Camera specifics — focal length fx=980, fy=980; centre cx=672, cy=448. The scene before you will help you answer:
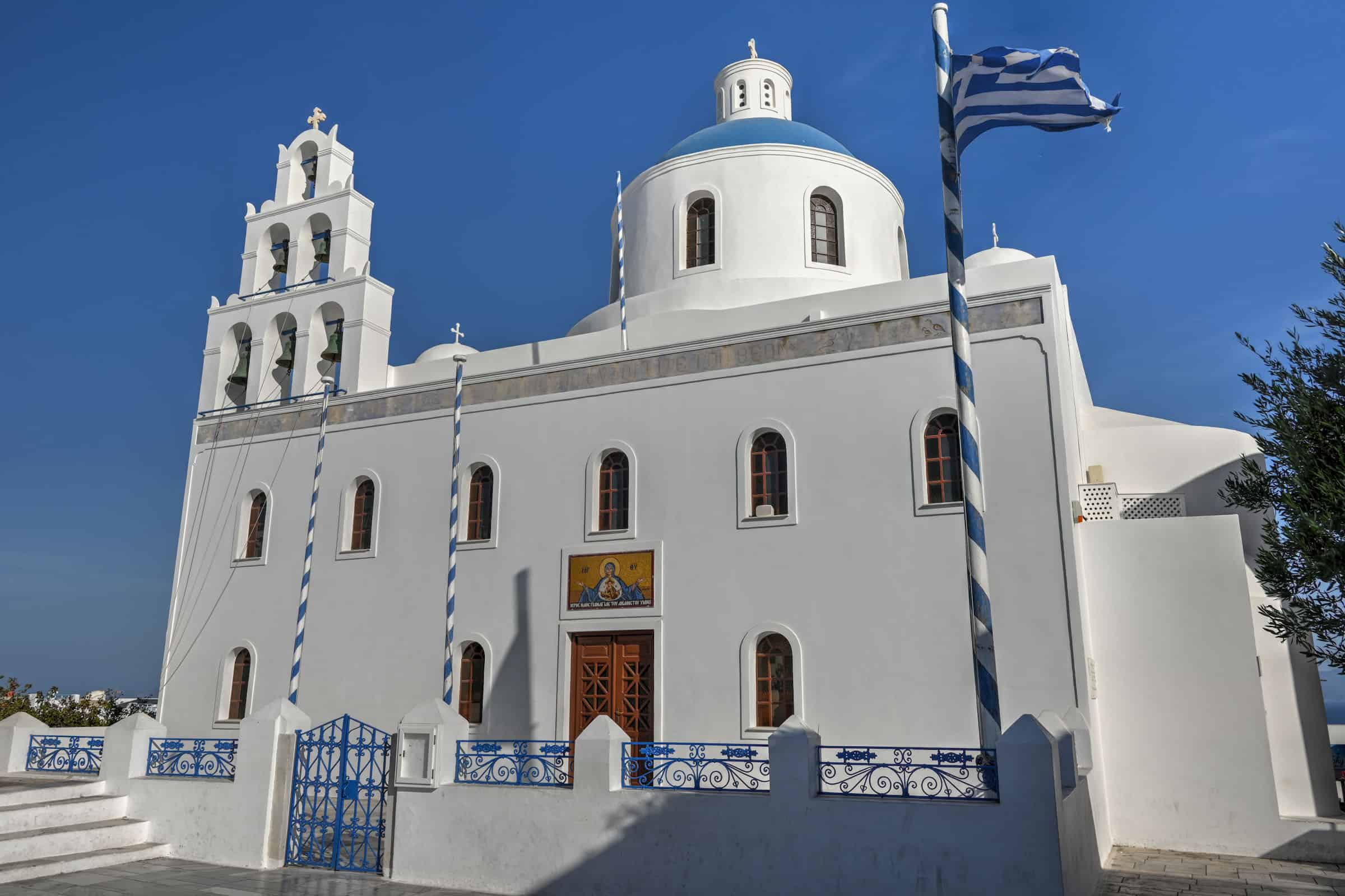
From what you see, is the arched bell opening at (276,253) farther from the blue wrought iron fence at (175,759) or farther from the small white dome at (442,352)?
the blue wrought iron fence at (175,759)

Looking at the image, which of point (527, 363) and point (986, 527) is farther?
point (527, 363)

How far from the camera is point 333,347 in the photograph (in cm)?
1576

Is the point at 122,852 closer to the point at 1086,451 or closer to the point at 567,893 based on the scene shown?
the point at 567,893

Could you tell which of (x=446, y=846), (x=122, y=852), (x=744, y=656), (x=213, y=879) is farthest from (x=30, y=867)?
(x=744, y=656)

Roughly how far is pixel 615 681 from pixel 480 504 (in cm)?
330

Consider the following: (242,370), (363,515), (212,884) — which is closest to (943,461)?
(212,884)

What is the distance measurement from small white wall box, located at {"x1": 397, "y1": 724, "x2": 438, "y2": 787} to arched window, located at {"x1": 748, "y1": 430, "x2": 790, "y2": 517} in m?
4.62

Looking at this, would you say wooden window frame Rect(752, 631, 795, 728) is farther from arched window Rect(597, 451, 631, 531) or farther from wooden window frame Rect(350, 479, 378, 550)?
wooden window frame Rect(350, 479, 378, 550)

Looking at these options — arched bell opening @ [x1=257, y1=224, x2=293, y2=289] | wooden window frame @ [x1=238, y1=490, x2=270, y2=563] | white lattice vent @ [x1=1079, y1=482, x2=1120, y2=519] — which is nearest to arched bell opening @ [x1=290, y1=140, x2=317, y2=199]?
arched bell opening @ [x1=257, y1=224, x2=293, y2=289]

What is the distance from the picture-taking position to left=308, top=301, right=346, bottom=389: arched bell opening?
15.7 meters

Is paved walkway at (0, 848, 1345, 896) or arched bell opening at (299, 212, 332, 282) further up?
arched bell opening at (299, 212, 332, 282)

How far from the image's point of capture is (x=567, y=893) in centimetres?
807

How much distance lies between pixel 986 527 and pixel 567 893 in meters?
5.67

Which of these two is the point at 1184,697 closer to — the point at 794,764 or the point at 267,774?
the point at 794,764
